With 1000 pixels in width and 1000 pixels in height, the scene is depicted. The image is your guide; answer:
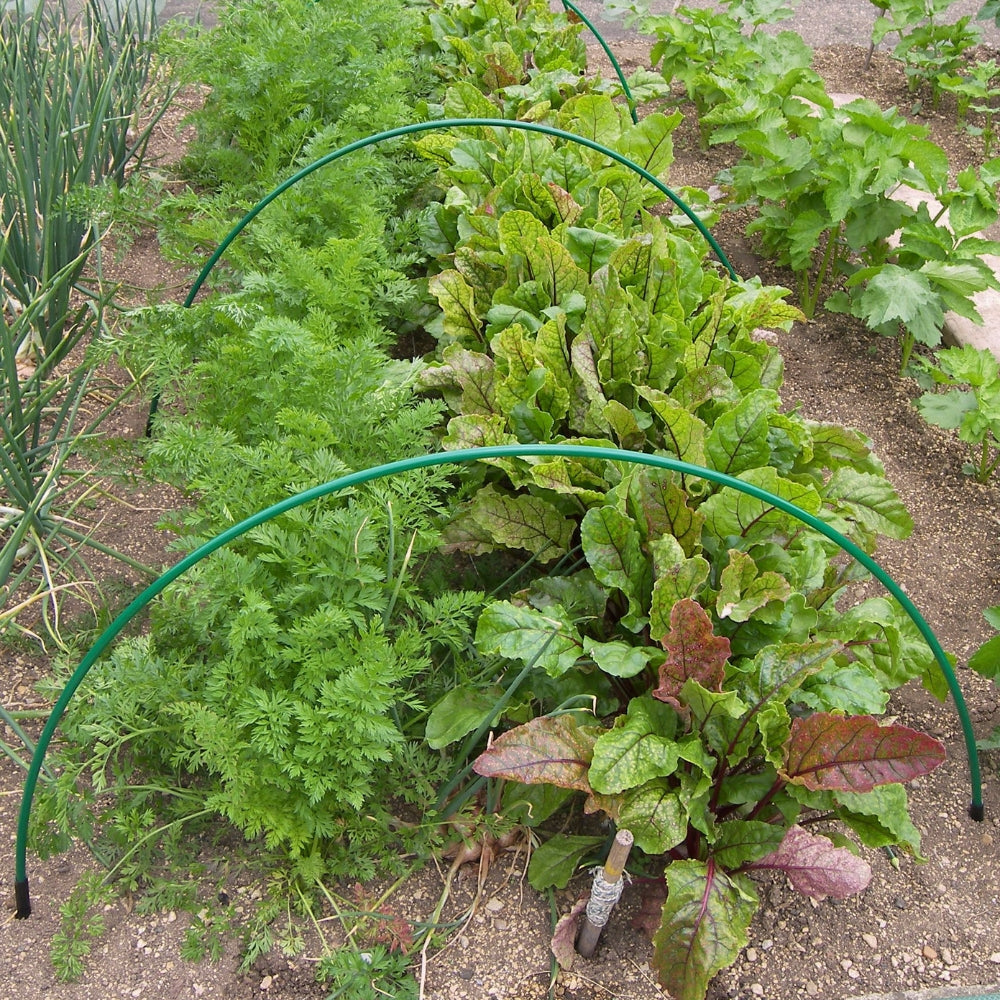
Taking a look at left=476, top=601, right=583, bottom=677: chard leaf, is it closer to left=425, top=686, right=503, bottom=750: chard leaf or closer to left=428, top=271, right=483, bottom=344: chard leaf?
left=425, top=686, right=503, bottom=750: chard leaf

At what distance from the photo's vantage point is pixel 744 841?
170cm

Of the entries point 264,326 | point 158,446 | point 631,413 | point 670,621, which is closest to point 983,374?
point 631,413

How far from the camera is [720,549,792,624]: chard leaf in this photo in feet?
5.71

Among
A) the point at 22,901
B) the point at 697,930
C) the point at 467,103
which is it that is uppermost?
the point at 467,103

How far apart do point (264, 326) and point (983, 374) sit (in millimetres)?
1804

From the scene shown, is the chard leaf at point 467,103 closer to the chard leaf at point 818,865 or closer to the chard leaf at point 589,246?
the chard leaf at point 589,246

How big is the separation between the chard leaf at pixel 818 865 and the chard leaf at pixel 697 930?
89 millimetres

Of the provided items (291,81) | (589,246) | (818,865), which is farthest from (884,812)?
(291,81)

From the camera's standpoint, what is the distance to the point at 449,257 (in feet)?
8.86

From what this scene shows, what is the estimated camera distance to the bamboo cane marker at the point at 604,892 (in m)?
1.56

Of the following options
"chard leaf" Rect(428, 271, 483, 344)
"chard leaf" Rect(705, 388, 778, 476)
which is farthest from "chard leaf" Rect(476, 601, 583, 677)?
"chard leaf" Rect(428, 271, 483, 344)

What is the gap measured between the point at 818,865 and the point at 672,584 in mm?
527

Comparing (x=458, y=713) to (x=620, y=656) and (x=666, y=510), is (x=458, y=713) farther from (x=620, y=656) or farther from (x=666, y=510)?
(x=666, y=510)

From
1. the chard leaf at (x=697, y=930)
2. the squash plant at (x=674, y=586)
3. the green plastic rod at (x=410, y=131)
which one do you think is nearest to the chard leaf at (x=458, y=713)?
the squash plant at (x=674, y=586)
